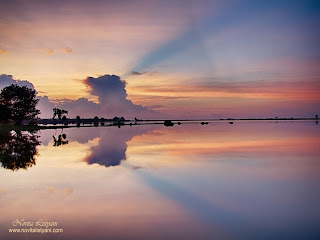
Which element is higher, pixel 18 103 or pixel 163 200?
pixel 18 103

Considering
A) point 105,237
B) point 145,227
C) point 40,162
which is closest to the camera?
point 105,237

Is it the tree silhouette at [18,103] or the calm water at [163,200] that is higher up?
the tree silhouette at [18,103]

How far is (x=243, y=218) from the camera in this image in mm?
12492

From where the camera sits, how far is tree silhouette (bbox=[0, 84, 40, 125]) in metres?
98.1

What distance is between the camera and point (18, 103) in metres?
101

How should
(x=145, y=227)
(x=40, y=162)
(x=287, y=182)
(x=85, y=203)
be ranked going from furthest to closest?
(x=40, y=162), (x=287, y=182), (x=85, y=203), (x=145, y=227)

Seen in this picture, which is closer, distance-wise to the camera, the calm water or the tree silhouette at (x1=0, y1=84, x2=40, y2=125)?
the calm water

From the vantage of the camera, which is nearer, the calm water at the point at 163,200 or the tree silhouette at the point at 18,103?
the calm water at the point at 163,200

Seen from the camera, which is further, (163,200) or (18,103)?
(18,103)

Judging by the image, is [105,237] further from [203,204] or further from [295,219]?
[295,219]

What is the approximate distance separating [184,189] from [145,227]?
637cm

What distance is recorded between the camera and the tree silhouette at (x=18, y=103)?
9806 cm

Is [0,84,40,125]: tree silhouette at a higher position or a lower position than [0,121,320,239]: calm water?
higher

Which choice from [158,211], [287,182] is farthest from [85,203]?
[287,182]
